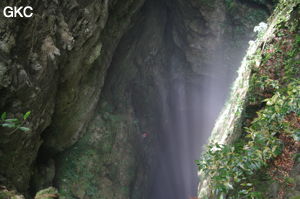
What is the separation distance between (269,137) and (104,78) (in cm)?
647

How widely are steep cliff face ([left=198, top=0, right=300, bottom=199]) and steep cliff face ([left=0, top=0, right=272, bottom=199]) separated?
344 centimetres

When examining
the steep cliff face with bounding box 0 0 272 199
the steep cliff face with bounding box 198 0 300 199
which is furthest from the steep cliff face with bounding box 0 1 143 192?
the steep cliff face with bounding box 198 0 300 199

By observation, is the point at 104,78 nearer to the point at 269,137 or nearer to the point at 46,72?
the point at 46,72

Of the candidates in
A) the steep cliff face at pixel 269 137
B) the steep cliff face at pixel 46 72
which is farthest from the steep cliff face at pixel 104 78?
the steep cliff face at pixel 269 137

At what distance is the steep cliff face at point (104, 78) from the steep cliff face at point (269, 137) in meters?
3.44

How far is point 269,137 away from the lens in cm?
337

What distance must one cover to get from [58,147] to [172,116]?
11.0 metres

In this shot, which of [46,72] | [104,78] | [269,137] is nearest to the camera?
[269,137]

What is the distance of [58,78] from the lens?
572cm

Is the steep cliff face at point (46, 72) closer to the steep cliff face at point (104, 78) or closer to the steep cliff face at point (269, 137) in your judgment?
the steep cliff face at point (104, 78)

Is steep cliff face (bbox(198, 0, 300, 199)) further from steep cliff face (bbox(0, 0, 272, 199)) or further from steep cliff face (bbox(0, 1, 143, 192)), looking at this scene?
steep cliff face (bbox(0, 0, 272, 199))

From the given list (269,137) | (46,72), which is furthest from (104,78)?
(269,137)

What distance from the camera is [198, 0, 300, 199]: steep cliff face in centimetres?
329

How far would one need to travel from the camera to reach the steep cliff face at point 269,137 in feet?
10.8
